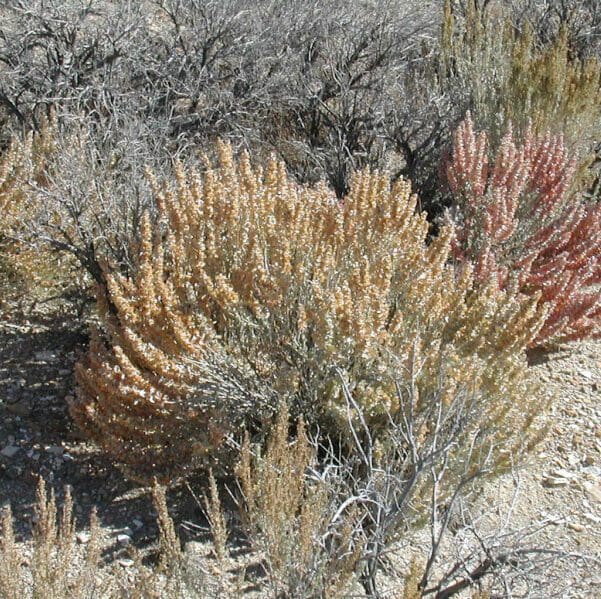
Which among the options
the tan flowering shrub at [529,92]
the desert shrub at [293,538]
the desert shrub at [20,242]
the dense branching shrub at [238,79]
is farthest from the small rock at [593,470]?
the dense branching shrub at [238,79]

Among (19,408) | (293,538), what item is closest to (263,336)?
(293,538)

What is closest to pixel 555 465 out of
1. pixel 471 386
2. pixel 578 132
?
pixel 471 386

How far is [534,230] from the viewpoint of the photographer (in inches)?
260

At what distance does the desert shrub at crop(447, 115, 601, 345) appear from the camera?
5988 mm

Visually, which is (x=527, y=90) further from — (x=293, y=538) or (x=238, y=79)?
(x=293, y=538)

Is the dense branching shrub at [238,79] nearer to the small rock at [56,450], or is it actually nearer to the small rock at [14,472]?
the small rock at [56,450]

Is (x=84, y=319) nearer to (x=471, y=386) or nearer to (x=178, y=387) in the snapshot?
(x=178, y=387)

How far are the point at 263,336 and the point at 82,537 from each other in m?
1.24

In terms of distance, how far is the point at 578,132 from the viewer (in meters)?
8.21

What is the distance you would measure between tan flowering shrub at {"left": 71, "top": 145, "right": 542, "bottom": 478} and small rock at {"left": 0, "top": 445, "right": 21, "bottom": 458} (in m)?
0.39

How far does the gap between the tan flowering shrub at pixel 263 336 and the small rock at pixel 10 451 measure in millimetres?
385

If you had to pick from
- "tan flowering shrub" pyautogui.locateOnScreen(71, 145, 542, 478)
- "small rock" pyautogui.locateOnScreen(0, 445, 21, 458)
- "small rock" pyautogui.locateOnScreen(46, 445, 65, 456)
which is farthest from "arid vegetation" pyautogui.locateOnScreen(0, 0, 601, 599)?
"small rock" pyautogui.locateOnScreen(0, 445, 21, 458)

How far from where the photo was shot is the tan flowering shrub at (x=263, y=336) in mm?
4449

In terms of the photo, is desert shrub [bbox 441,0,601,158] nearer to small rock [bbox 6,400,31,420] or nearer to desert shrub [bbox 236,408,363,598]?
small rock [bbox 6,400,31,420]
